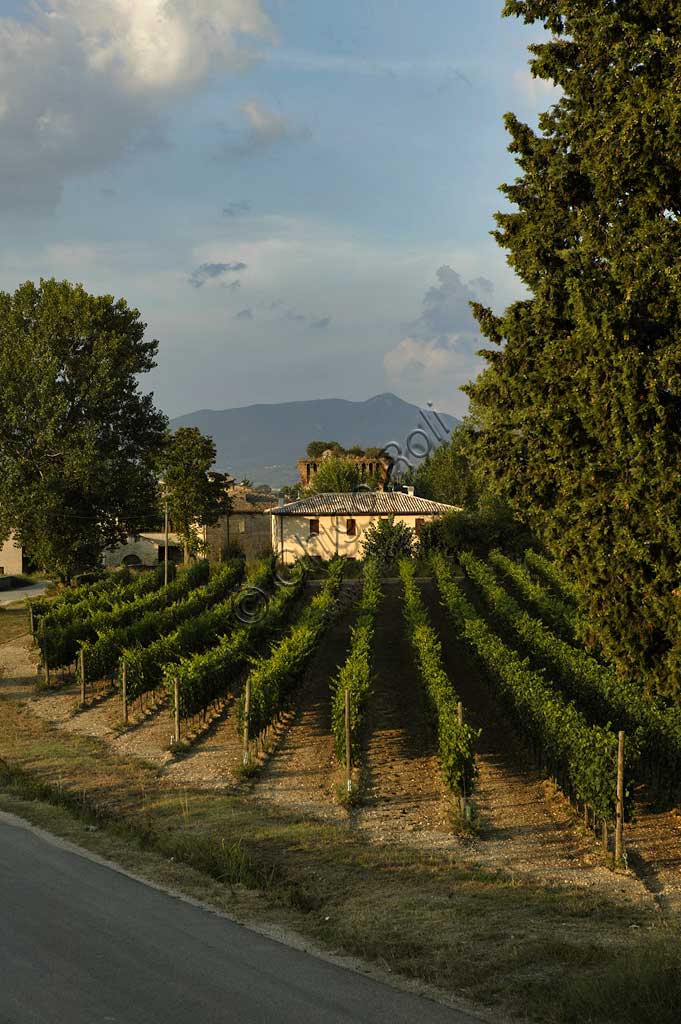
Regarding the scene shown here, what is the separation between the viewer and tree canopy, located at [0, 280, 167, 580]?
1889 inches

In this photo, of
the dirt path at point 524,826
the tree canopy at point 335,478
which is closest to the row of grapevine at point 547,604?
the dirt path at point 524,826

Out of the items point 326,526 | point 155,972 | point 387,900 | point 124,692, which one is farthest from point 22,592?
point 155,972

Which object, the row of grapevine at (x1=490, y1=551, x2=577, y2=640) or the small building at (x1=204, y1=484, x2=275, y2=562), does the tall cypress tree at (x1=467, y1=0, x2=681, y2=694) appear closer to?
the row of grapevine at (x1=490, y1=551, x2=577, y2=640)

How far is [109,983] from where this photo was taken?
8.39m

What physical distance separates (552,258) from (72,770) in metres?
13.2

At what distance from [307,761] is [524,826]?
221 inches

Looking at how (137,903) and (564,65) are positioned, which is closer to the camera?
(137,903)

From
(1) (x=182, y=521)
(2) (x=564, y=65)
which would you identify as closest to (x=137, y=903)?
(2) (x=564, y=65)

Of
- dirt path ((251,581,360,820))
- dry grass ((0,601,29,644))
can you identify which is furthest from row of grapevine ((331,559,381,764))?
dry grass ((0,601,29,644))

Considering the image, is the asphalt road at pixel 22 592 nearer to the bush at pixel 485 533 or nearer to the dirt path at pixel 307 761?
the bush at pixel 485 533

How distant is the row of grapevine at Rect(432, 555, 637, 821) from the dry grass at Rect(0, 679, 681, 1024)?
2.46m

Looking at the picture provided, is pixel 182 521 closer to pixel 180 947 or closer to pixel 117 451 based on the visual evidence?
pixel 117 451

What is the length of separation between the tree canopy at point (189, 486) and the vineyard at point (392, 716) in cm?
2292

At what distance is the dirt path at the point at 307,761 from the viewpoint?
16656 mm
